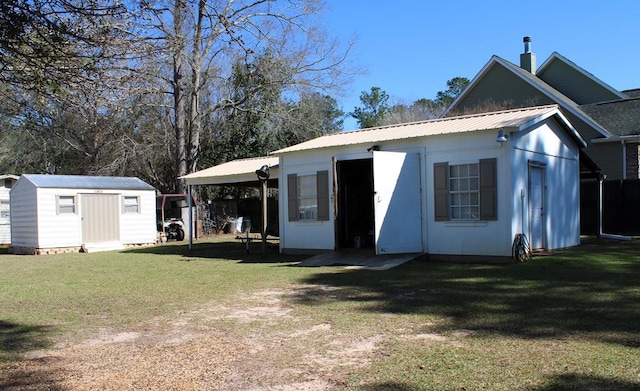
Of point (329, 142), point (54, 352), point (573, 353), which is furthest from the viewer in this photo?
point (329, 142)

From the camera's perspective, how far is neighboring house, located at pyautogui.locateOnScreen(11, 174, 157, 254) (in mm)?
18547

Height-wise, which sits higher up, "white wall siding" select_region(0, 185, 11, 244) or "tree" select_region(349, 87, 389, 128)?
"tree" select_region(349, 87, 389, 128)

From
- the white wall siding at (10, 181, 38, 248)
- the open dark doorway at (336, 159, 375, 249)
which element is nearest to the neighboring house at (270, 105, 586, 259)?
the open dark doorway at (336, 159, 375, 249)

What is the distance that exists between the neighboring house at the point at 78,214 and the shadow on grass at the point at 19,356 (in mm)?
12741

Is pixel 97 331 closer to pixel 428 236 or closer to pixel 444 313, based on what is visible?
pixel 444 313

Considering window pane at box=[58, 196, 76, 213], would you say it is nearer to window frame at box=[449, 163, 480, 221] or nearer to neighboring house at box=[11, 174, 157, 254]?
neighboring house at box=[11, 174, 157, 254]

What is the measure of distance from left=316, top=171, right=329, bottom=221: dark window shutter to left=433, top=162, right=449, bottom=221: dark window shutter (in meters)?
2.86

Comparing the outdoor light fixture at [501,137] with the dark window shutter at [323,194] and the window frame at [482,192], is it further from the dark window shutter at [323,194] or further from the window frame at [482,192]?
the dark window shutter at [323,194]

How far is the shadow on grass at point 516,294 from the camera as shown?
598 cm

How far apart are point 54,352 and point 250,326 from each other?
6.78 ft

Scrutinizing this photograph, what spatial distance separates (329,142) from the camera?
48.4ft

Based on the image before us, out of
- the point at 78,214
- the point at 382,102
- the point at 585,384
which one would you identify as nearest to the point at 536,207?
the point at 585,384

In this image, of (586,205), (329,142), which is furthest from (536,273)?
(586,205)

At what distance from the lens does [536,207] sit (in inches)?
503
